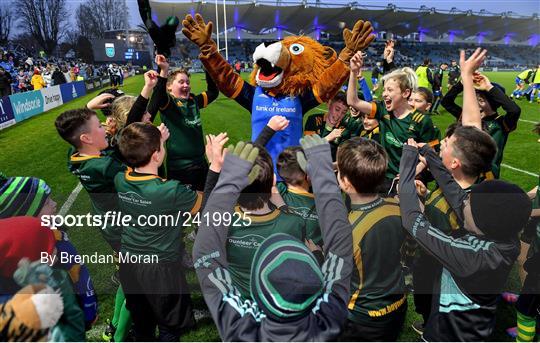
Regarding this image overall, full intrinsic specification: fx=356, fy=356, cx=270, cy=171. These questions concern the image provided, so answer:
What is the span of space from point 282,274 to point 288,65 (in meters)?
2.72

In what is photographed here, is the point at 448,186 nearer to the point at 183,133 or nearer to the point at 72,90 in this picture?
the point at 183,133

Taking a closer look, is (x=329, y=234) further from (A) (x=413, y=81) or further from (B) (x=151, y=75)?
(A) (x=413, y=81)

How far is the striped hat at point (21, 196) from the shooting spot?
1.98 m

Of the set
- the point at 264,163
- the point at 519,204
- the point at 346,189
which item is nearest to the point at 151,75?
the point at 264,163

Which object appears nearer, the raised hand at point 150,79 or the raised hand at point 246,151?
the raised hand at point 246,151

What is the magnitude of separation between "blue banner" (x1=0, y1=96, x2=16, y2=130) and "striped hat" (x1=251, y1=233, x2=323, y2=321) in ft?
46.1

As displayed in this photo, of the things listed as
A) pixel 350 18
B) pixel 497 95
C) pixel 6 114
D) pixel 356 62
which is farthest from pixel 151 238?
pixel 6 114

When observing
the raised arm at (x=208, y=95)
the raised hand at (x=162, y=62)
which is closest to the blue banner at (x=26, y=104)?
the raised arm at (x=208, y=95)

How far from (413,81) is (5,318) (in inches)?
149

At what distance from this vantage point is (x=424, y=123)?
3.50 meters

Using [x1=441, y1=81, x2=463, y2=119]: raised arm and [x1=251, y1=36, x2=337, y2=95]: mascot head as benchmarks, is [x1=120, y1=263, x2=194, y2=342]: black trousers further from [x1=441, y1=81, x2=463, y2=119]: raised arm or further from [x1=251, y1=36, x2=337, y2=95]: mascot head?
[x1=441, y1=81, x2=463, y2=119]: raised arm

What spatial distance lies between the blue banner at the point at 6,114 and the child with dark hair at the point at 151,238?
41.2ft

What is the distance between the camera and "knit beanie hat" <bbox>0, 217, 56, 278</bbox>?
56.6 inches

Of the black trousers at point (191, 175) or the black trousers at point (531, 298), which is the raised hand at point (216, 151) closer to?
the black trousers at point (191, 175)
